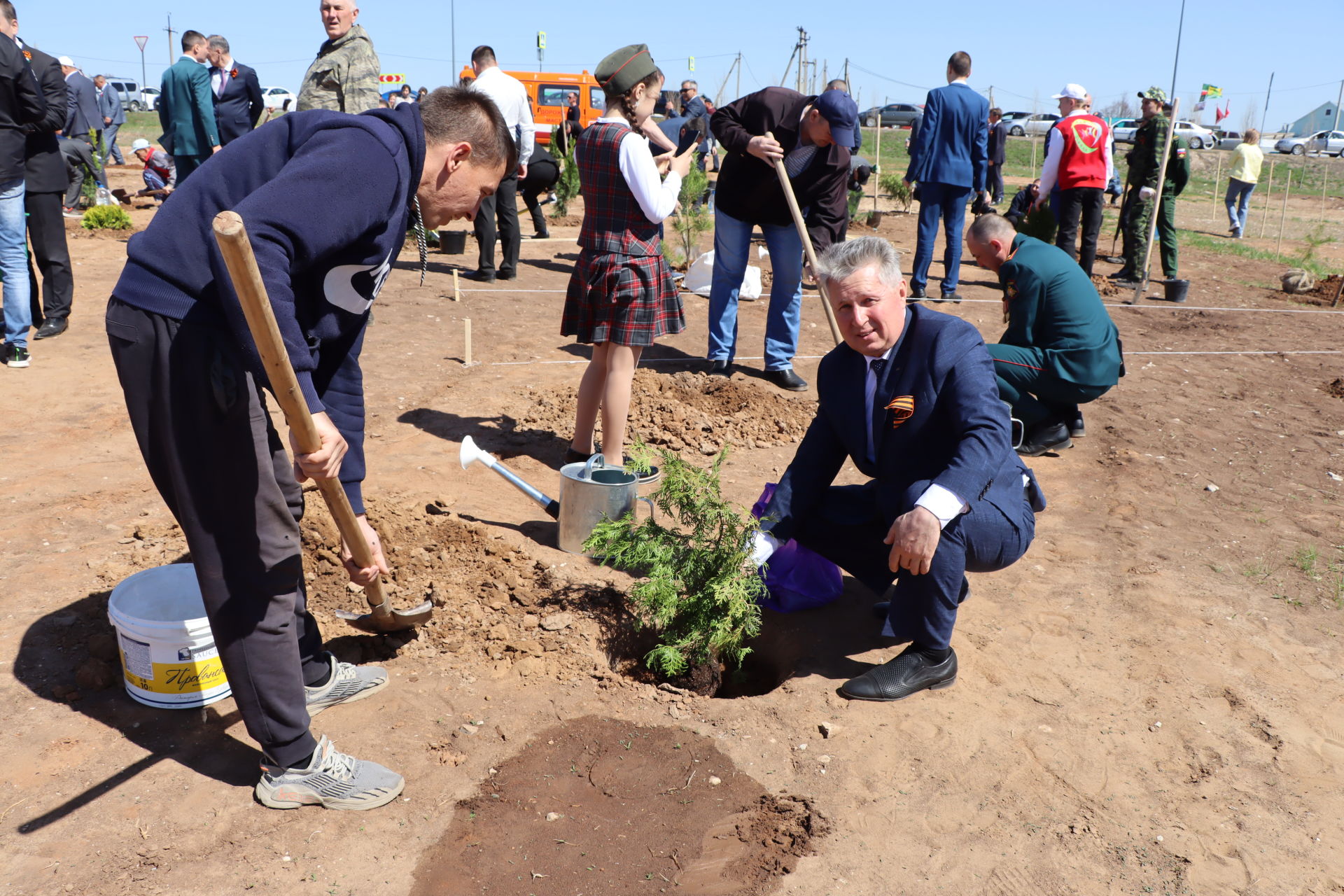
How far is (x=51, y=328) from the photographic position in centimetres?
634

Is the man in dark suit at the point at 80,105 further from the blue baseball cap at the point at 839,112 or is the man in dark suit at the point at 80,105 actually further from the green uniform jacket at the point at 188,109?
the blue baseball cap at the point at 839,112

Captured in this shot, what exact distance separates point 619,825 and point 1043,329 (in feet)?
12.4

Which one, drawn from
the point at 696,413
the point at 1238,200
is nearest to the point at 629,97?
the point at 696,413

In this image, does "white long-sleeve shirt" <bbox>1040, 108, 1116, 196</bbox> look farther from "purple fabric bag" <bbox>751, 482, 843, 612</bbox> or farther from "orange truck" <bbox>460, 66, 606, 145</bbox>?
"orange truck" <bbox>460, 66, 606, 145</bbox>

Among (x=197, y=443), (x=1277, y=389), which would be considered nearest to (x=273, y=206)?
(x=197, y=443)

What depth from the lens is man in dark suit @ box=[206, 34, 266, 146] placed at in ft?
25.5

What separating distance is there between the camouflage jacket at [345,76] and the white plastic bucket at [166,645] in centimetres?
410

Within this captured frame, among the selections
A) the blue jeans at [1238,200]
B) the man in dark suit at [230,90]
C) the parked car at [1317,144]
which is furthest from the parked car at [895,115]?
the man in dark suit at [230,90]

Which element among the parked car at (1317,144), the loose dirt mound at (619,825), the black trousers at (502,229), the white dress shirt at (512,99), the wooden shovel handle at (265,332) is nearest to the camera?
the wooden shovel handle at (265,332)

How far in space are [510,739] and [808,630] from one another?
122 cm

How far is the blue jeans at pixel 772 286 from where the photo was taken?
6105mm

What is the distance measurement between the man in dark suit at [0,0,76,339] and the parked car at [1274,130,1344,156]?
40183mm

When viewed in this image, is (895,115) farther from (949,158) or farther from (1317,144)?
(949,158)

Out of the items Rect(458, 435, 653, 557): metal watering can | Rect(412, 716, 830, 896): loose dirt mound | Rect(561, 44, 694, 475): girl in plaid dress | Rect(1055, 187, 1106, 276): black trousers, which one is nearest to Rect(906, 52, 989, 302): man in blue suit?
Rect(1055, 187, 1106, 276): black trousers
